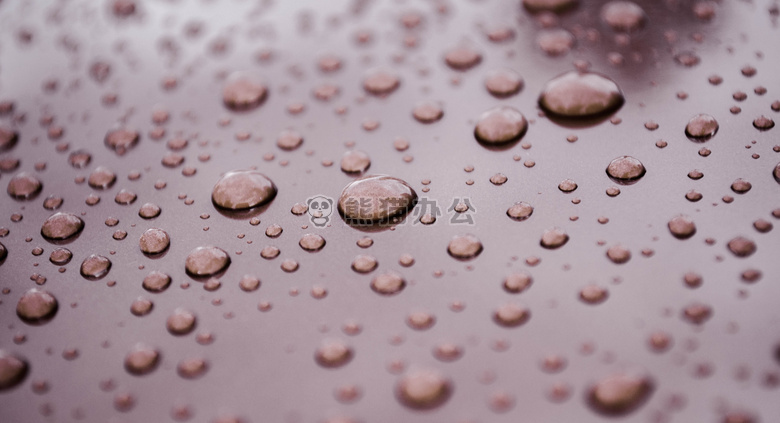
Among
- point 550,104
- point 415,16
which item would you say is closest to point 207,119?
point 415,16

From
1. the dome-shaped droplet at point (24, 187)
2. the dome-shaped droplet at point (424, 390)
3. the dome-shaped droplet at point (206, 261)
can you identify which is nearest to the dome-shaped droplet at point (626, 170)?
the dome-shaped droplet at point (424, 390)

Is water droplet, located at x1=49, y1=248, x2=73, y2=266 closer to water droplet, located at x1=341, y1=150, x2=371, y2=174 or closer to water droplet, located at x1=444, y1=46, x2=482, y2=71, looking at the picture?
water droplet, located at x1=341, y1=150, x2=371, y2=174

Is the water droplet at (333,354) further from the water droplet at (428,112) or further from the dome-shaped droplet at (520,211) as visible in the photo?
the water droplet at (428,112)

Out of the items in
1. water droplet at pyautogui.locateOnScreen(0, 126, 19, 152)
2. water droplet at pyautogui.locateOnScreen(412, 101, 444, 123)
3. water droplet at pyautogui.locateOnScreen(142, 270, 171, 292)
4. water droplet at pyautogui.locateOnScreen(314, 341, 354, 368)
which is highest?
water droplet at pyautogui.locateOnScreen(412, 101, 444, 123)

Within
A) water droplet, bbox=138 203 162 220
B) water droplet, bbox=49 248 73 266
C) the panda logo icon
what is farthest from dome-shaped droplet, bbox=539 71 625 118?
water droplet, bbox=49 248 73 266

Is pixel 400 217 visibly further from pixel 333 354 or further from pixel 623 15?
pixel 623 15

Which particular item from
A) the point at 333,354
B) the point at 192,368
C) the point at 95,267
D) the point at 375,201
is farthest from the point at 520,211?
the point at 95,267

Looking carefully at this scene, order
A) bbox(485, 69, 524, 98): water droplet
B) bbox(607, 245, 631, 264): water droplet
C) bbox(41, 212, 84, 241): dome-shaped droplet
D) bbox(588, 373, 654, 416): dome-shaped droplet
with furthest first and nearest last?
bbox(485, 69, 524, 98): water droplet
bbox(41, 212, 84, 241): dome-shaped droplet
bbox(607, 245, 631, 264): water droplet
bbox(588, 373, 654, 416): dome-shaped droplet
